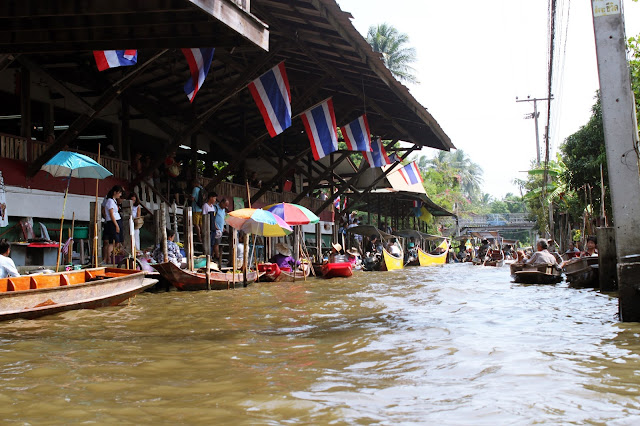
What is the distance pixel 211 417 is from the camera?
3283mm

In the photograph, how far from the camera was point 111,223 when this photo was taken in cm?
1145

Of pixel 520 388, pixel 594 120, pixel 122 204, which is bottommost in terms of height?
pixel 520 388

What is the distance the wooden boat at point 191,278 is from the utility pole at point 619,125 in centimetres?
804

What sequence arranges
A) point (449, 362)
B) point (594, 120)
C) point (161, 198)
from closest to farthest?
point (449, 362)
point (161, 198)
point (594, 120)

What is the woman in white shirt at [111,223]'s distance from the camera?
1126 cm

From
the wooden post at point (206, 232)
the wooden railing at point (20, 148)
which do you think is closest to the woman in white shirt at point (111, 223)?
the wooden railing at point (20, 148)

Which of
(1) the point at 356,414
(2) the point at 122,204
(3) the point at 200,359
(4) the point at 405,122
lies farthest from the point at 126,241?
(4) the point at 405,122

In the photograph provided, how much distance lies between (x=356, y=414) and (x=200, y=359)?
2040mm

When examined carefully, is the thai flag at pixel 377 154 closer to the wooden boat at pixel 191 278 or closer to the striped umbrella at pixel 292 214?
the striped umbrella at pixel 292 214

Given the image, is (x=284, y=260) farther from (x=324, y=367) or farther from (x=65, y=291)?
(x=324, y=367)

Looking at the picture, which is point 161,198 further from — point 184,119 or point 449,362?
point 449,362

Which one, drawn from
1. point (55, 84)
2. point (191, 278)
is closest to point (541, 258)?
point (191, 278)

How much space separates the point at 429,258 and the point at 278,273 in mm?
15858

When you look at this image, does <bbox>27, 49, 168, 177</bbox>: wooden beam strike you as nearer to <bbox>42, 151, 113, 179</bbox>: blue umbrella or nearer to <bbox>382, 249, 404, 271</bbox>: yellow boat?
<bbox>42, 151, 113, 179</bbox>: blue umbrella
